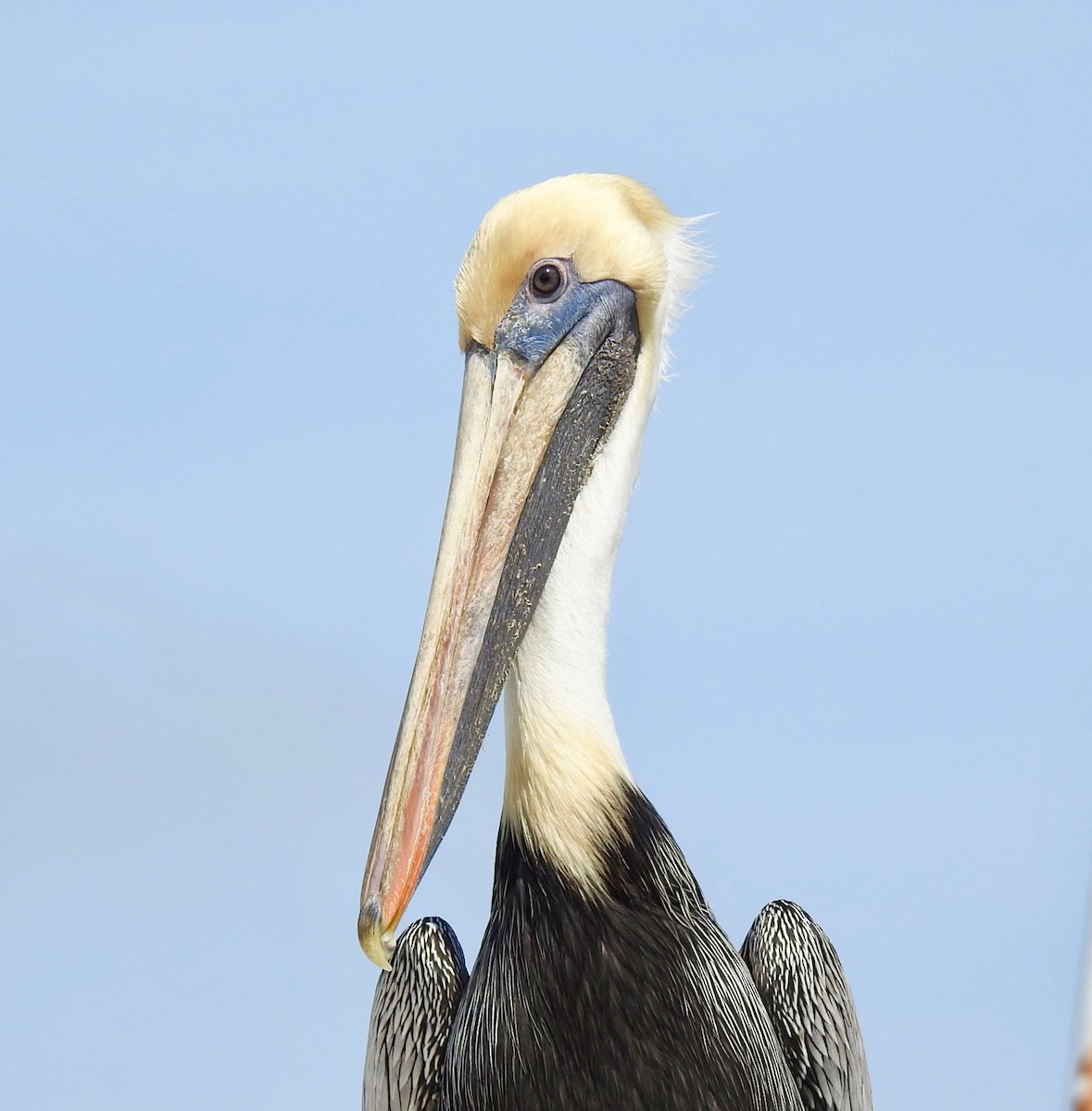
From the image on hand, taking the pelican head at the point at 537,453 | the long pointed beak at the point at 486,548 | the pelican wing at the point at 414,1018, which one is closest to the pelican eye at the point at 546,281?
the pelican head at the point at 537,453

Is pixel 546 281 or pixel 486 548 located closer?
pixel 486 548

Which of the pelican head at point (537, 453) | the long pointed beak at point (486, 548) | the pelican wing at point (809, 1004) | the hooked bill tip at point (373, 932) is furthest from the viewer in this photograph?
the pelican wing at point (809, 1004)

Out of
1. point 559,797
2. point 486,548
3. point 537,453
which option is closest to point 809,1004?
point 559,797

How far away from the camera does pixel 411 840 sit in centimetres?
381

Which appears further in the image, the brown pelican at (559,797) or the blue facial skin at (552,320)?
the blue facial skin at (552,320)

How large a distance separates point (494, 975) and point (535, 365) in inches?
70.2

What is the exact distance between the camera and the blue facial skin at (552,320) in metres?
4.43

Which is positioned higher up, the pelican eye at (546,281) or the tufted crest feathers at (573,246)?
the tufted crest feathers at (573,246)

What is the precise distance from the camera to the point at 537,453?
4.31 meters

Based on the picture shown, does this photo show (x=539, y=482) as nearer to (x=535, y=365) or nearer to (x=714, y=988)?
(x=535, y=365)

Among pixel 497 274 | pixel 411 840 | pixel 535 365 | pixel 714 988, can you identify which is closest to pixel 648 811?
pixel 714 988

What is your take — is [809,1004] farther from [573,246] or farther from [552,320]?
[573,246]

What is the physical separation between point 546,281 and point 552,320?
0.12 m

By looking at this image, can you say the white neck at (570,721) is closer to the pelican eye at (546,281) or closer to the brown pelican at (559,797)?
the brown pelican at (559,797)
